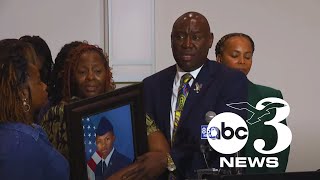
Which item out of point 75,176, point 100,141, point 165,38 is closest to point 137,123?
point 100,141

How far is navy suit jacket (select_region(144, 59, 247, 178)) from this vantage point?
1770mm

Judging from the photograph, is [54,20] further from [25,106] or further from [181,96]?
[25,106]

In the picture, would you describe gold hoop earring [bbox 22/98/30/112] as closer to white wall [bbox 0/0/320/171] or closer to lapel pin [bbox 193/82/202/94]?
lapel pin [bbox 193/82/202/94]

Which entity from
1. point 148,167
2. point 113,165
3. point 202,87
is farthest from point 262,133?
point 113,165

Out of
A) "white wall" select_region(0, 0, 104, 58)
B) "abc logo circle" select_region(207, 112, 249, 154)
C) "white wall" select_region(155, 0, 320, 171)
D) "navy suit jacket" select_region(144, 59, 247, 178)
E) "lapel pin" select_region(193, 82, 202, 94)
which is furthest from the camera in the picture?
"white wall" select_region(155, 0, 320, 171)

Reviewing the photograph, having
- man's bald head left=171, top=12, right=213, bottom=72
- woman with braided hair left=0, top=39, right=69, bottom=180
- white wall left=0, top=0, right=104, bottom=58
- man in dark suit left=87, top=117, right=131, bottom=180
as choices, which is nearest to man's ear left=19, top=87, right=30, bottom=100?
woman with braided hair left=0, top=39, right=69, bottom=180

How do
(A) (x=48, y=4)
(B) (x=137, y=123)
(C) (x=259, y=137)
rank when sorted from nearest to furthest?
(B) (x=137, y=123) → (C) (x=259, y=137) → (A) (x=48, y=4)

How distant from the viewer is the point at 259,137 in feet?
6.74

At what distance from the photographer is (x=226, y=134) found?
5.52 feet

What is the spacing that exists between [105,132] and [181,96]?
437 millimetres

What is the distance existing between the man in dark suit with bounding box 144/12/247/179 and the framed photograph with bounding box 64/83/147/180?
0.20 m

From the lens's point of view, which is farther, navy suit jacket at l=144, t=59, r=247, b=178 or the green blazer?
the green blazer

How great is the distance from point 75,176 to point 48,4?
8.45ft

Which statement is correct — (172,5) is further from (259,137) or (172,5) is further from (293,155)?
(259,137)
